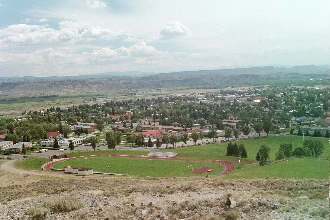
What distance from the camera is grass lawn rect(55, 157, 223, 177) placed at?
37062 mm

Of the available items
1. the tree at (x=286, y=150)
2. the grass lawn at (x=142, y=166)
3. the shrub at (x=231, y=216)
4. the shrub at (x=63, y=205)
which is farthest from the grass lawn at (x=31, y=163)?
the shrub at (x=231, y=216)

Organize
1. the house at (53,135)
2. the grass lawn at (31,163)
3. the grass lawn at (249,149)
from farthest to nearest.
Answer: the house at (53,135) < the grass lawn at (249,149) < the grass lawn at (31,163)

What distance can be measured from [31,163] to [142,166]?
54.8ft

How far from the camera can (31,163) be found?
45500 mm

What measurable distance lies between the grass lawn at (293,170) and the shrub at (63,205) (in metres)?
15.3

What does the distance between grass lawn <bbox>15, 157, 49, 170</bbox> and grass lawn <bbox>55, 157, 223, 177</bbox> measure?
285cm

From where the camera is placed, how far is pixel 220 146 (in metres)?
56.5

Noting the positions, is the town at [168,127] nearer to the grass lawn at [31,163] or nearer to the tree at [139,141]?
the tree at [139,141]

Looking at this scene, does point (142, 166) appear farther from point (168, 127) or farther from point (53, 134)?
point (168, 127)

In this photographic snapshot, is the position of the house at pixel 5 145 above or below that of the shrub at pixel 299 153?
below

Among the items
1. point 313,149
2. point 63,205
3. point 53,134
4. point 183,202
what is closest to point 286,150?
point 313,149

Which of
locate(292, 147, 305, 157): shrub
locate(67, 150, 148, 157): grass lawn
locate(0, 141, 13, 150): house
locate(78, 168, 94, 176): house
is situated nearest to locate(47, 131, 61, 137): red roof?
locate(0, 141, 13, 150): house

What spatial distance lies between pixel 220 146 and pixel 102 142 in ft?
83.8

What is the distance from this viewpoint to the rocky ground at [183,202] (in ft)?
49.5
